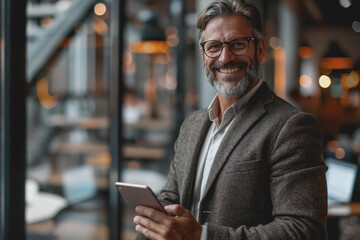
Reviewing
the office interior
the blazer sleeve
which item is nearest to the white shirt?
the blazer sleeve

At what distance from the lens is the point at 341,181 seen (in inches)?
119

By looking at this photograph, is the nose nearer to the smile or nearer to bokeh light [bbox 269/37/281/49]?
the smile

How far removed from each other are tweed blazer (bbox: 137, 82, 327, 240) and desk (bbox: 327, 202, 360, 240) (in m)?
1.72

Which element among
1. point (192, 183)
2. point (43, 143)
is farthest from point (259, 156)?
point (43, 143)

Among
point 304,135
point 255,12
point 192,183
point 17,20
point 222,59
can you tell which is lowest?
point 192,183

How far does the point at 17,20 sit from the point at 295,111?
2085 millimetres

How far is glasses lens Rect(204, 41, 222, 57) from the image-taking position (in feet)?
4.55

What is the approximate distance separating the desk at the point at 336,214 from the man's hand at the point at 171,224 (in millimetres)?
1882

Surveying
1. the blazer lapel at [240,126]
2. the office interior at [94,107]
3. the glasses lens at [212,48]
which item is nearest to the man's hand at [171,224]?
the blazer lapel at [240,126]

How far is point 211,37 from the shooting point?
1.38 metres

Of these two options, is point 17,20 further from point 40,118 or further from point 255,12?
point 40,118

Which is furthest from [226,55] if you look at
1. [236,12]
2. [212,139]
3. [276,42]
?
[276,42]

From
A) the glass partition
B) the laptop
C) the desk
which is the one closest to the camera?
the desk

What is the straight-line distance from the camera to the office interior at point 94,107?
2629mm
